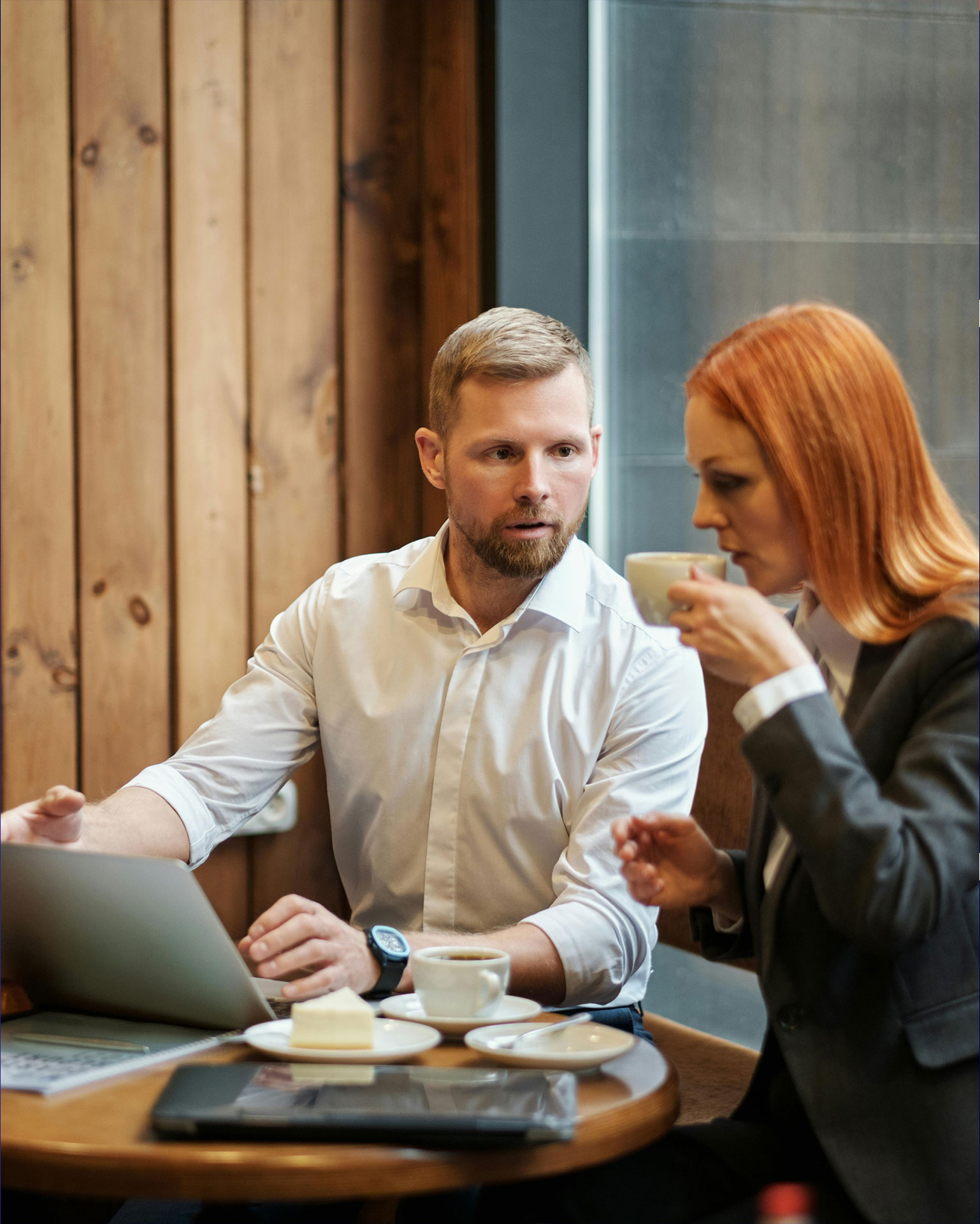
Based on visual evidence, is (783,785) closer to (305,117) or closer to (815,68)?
(815,68)

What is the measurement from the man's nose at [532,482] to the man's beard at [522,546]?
0.01 m

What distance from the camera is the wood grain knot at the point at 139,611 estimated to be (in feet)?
7.99

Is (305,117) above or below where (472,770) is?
above

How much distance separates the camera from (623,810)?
161cm

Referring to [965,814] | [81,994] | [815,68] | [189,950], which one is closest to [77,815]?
[81,994]

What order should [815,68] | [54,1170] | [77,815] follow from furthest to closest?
[815,68] < [77,815] < [54,1170]

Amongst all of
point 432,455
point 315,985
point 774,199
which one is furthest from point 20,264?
point 315,985

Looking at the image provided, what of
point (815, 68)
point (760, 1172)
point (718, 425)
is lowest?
point (760, 1172)

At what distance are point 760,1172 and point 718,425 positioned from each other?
646 mm

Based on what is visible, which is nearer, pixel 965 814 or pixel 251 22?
pixel 965 814

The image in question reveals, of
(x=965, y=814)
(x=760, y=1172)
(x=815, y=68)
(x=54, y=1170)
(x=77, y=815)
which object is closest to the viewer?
(x=54, y=1170)

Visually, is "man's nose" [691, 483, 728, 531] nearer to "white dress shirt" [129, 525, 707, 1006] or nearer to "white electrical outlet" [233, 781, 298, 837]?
"white dress shirt" [129, 525, 707, 1006]

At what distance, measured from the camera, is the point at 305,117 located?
8.36 feet

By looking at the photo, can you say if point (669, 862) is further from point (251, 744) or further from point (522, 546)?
point (251, 744)
